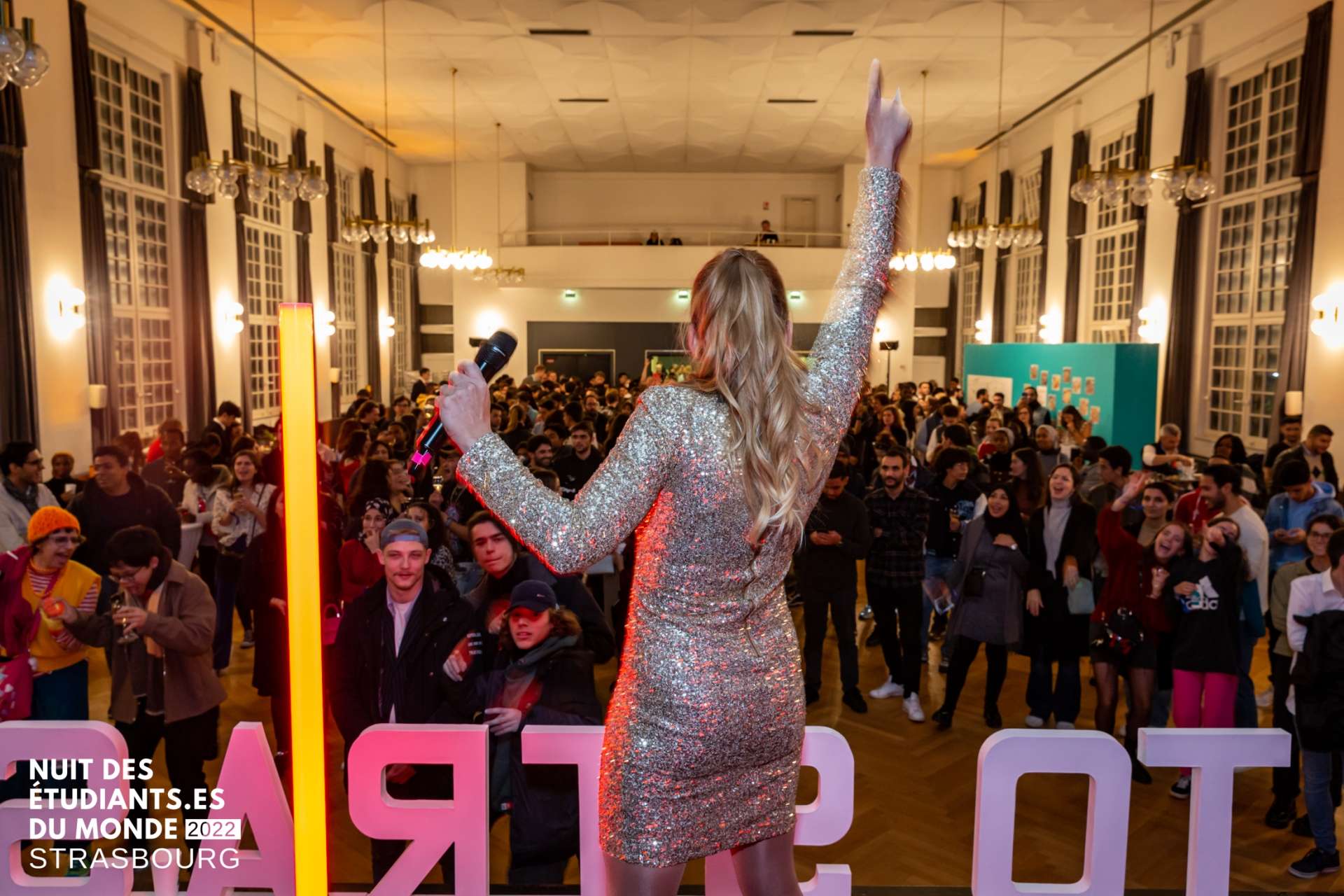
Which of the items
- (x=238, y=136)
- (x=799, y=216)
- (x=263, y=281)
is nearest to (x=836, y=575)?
(x=238, y=136)

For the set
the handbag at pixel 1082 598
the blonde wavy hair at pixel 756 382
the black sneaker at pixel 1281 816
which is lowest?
the black sneaker at pixel 1281 816

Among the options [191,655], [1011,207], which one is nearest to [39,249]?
[191,655]

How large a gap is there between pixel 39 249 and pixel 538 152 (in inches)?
549

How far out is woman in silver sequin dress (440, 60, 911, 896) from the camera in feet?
4.37

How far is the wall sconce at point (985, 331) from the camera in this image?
20109 millimetres

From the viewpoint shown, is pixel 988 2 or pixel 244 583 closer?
pixel 244 583

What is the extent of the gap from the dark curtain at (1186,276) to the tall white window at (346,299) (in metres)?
13.2

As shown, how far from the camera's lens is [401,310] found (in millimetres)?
22922

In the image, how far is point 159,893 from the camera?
2449 millimetres

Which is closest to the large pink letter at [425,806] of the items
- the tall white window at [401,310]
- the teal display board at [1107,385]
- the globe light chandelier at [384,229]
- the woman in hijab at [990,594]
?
the woman in hijab at [990,594]

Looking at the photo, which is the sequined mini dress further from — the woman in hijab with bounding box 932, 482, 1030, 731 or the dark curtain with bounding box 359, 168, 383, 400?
the dark curtain with bounding box 359, 168, 383, 400

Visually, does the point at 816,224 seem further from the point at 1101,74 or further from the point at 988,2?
the point at 988,2

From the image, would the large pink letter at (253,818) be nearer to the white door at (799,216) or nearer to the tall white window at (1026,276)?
the tall white window at (1026,276)

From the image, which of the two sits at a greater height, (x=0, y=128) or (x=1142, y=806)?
(x=0, y=128)
